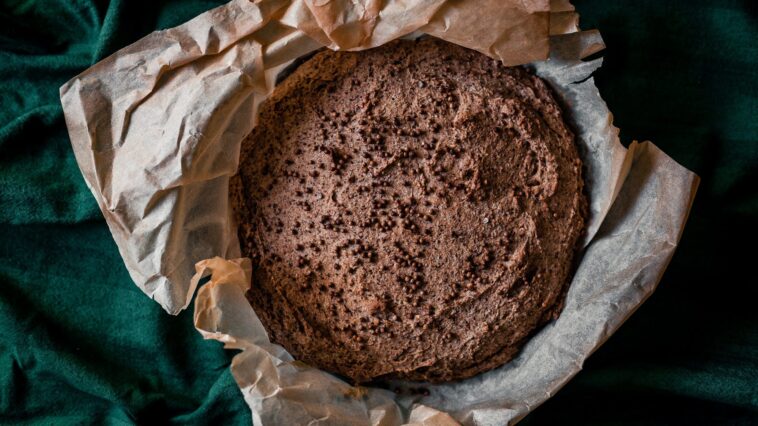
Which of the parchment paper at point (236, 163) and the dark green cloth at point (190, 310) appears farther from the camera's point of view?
the dark green cloth at point (190, 310)

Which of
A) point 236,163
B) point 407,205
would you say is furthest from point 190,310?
point 407,205

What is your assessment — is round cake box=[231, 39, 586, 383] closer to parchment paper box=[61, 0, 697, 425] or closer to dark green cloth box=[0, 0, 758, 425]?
parchment paper box=[61, 0, 697, 425]

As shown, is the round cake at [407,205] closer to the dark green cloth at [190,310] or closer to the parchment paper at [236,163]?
the parchment paper at [236,163]

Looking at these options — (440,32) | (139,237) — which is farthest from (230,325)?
(440,32)

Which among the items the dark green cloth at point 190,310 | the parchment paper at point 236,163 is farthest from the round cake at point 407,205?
the dark green cloth at point 190,310

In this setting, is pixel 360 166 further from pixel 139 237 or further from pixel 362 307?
pixel 139 237

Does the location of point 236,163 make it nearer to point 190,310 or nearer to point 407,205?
point 407,205
